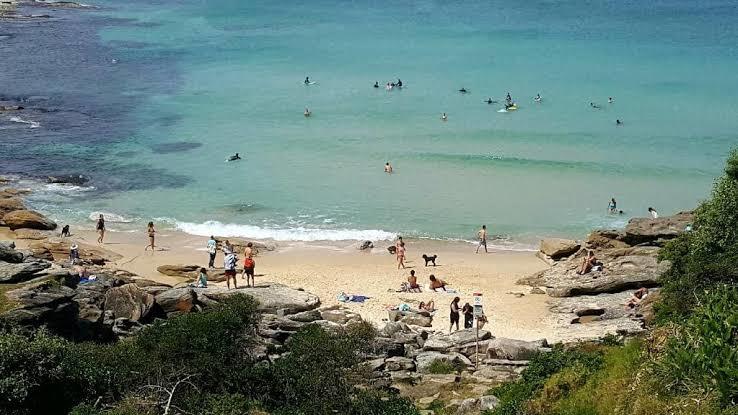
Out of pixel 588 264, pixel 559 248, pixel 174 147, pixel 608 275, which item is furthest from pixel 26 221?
pixel 608 275

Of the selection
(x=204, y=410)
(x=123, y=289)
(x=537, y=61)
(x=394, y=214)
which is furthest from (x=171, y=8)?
(x=204, y=410)

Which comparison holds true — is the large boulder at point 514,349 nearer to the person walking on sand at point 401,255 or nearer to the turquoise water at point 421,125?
the person walking on sand at point 401,255

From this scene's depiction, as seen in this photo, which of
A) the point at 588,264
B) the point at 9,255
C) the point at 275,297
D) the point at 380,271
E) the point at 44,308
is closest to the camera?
the point at 44,308

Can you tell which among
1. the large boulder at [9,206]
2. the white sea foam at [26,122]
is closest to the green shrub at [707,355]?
the large boulder at [9,206]

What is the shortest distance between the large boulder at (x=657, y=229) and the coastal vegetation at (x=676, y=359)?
7317mm

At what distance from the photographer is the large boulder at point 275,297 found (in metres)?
25.0

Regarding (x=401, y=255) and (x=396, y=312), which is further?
(x=401, y=255)

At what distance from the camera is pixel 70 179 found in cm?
4453

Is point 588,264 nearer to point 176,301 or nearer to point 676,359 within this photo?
point 176,301

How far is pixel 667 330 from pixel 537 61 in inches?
2487

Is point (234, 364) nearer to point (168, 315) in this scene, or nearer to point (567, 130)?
point (168, 315)

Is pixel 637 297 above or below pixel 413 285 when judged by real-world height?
above

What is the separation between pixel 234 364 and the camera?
1753cm

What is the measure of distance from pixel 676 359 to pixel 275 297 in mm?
15277
